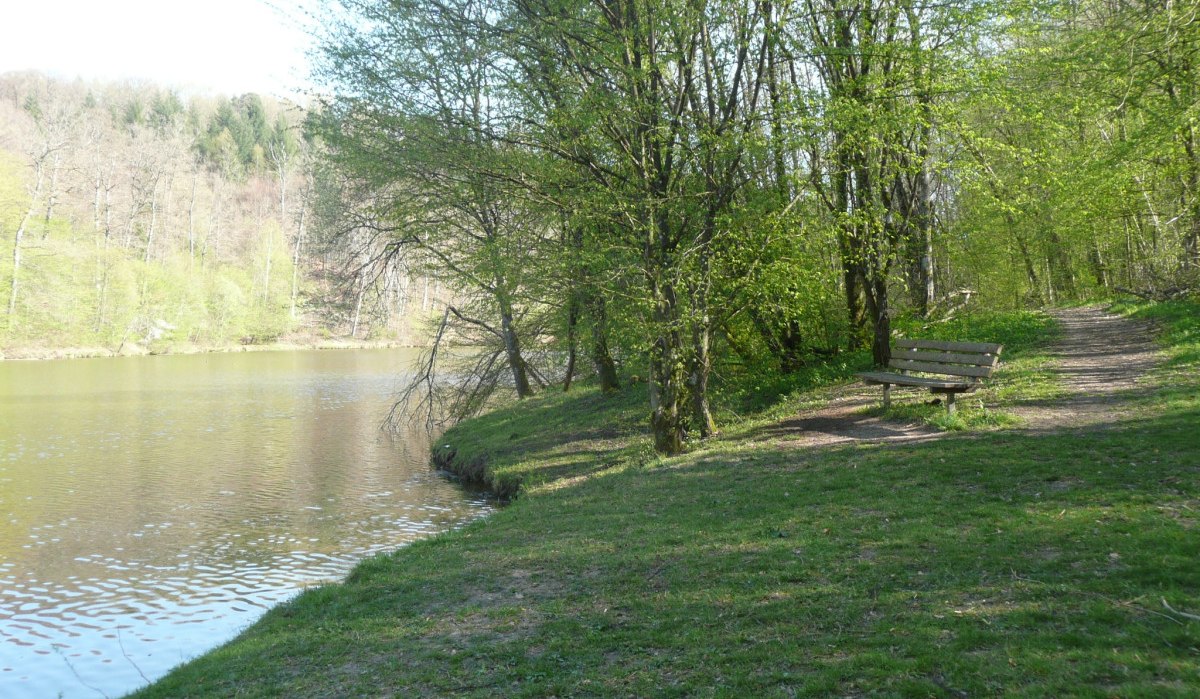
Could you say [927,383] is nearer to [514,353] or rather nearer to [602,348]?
[602,348]

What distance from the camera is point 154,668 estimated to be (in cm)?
845

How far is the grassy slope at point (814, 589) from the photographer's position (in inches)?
181

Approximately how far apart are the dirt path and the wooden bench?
595mm

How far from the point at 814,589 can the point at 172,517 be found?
13.7 m

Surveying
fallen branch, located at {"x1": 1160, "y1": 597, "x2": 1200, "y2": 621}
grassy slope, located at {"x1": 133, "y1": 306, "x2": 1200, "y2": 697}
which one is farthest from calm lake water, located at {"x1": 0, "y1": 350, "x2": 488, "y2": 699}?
fallen branch, located at {"x1": 1160, "y1": 597, "x2": 1200, "y2": 621}

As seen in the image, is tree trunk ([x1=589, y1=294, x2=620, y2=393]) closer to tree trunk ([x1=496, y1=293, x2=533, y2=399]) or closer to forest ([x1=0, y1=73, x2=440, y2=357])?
tree trunk ([x1=496, y1=293, x2=533, y2=399])

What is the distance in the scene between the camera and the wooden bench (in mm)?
10961

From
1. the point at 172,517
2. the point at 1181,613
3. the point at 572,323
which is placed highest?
the point at 572,323

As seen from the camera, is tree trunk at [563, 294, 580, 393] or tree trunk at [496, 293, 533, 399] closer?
tree trunk at [563, 294, 580, 393]

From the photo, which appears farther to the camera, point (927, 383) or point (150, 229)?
point (150, 229)

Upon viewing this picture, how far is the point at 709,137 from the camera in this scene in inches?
460

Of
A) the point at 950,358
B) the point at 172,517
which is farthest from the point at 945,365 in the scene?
the point at 172,517

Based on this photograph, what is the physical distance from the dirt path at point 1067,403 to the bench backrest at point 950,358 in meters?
0.74

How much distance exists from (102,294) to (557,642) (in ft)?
211
